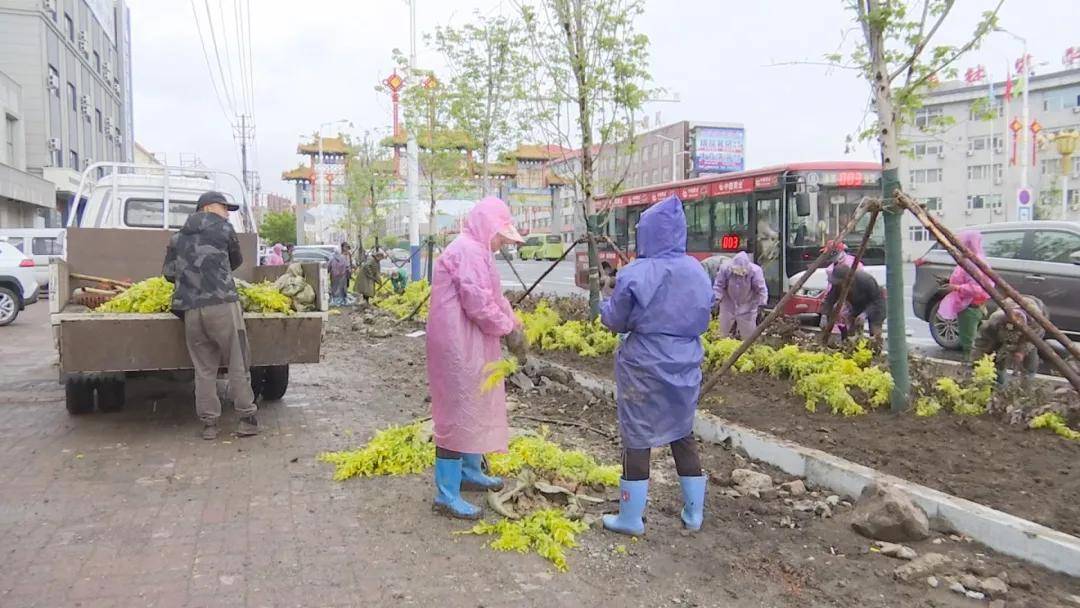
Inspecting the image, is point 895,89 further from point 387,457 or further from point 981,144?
point 981,144

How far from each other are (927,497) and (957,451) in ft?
2.70

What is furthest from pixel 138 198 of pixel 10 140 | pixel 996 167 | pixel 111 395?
pixel 996 167

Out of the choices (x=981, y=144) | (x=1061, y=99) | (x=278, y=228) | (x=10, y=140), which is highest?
(x=1061, y=99)

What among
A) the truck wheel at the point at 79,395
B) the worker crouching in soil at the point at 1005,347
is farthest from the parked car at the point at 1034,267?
the truck wheel at the point at 79,395

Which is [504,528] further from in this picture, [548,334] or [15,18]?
[15,18]

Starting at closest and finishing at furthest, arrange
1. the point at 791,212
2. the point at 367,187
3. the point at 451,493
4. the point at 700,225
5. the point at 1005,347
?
the point at 451,493 → the point at 1005,347 → the point at 791,212 → the point at 700,225 → the point at 367,187

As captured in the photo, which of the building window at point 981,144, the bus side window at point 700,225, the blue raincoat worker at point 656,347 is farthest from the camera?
the building window at point 981,144

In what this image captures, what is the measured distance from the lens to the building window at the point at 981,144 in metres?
55.2

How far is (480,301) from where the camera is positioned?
3832 mm

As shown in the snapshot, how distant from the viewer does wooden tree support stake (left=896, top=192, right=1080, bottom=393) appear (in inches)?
161

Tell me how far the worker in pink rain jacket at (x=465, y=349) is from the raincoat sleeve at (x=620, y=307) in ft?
1.77

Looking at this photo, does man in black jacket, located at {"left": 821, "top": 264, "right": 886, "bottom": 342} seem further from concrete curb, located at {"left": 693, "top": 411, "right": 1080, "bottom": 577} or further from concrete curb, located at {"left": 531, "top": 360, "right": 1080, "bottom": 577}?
concrete curb, located at {"left": 693, "top": 411, "right": 1080, "bottom": 577}

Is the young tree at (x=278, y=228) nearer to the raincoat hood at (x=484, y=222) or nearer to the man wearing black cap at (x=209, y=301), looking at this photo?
the man wearing black cap at (x=209, y=301)

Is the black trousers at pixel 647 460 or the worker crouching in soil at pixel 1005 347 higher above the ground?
the worker crouching in soil at pixel 1005 347
